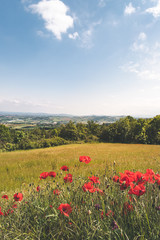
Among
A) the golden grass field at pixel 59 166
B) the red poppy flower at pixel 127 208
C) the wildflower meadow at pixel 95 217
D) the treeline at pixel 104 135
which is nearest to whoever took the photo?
the wildflower meadow at pixel 95 217

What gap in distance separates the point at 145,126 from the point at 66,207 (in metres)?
42.9

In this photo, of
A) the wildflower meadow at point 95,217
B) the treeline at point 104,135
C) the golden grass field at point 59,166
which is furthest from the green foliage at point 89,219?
the treeline at point 104,135

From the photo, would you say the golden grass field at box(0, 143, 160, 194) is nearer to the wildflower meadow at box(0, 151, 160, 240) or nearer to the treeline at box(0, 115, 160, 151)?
the wildflower meadow at box(0, 151, 160, 240)

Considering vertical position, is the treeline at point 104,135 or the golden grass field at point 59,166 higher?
the golden grass field at point 59,166

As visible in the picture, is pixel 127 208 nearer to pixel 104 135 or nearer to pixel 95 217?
pixel 95 217

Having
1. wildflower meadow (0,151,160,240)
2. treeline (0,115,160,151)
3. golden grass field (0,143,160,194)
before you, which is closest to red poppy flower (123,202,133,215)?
wildflower meadow (0,151,160,240)

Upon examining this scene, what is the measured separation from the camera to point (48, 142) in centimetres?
3378

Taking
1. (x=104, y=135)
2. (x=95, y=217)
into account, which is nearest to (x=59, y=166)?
(x=95, y=217)

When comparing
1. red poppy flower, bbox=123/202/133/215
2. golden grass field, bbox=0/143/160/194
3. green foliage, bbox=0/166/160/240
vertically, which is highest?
red poppy flower, bbox=123/202/133/215

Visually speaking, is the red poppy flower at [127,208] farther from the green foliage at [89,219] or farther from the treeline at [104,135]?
the treeline at [104,135]

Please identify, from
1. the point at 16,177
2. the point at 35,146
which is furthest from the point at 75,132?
the point at 16,177

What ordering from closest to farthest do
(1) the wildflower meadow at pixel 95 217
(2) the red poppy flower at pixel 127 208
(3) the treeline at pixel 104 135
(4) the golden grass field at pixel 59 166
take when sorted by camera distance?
(1) the wildflower meadow at pixel 95 217 → (2) the red poppy flower at pixel 127 208 → (4) the golden grass field at pixel 59 166 → (3) the treeline at pixel 104 135

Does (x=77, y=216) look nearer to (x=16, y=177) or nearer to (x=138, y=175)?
(x=138, y=175)

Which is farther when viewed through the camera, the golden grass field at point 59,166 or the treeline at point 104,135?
the treeline at point 104,135
